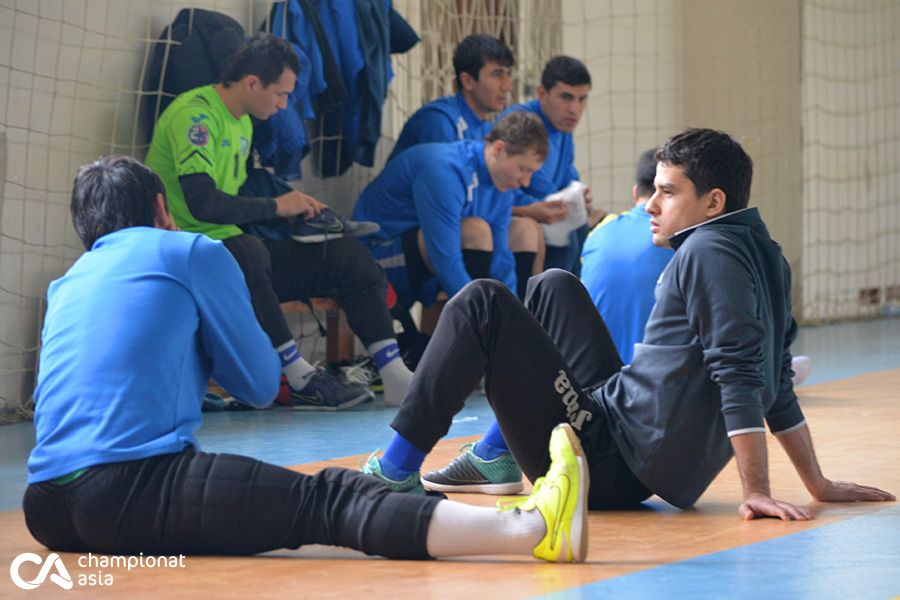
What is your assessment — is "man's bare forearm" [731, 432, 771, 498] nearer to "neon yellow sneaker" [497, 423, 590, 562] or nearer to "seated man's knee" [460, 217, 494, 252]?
"neon yellow sneaker" [497, 423, 590, 562]

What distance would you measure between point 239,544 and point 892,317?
8190 millimetres

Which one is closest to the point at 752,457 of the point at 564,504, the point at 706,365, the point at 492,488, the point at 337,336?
the point at 706,365

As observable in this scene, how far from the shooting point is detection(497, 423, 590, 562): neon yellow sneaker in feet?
7.23

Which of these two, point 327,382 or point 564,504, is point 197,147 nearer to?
point 327,382

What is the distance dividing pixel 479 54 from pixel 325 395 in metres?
1.94

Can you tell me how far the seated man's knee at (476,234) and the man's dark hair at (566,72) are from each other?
44.4 inches

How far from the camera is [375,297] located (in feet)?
17.4

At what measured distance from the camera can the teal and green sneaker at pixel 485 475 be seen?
3.04m

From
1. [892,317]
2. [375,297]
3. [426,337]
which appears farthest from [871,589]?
[892,317]

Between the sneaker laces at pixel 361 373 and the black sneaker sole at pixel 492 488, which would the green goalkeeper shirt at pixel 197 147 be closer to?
the sneaker laces at pixel 361 373

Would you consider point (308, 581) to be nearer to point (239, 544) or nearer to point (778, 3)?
point (239, 544)

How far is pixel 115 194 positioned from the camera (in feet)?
7.76

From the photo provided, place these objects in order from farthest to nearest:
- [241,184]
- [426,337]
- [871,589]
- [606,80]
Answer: [606,80] → [426,337] → [241,184] → [871,589]

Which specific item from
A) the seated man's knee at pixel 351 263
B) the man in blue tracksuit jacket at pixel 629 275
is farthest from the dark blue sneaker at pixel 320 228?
the man in blue tracksuit jacket at pixel 629 275
